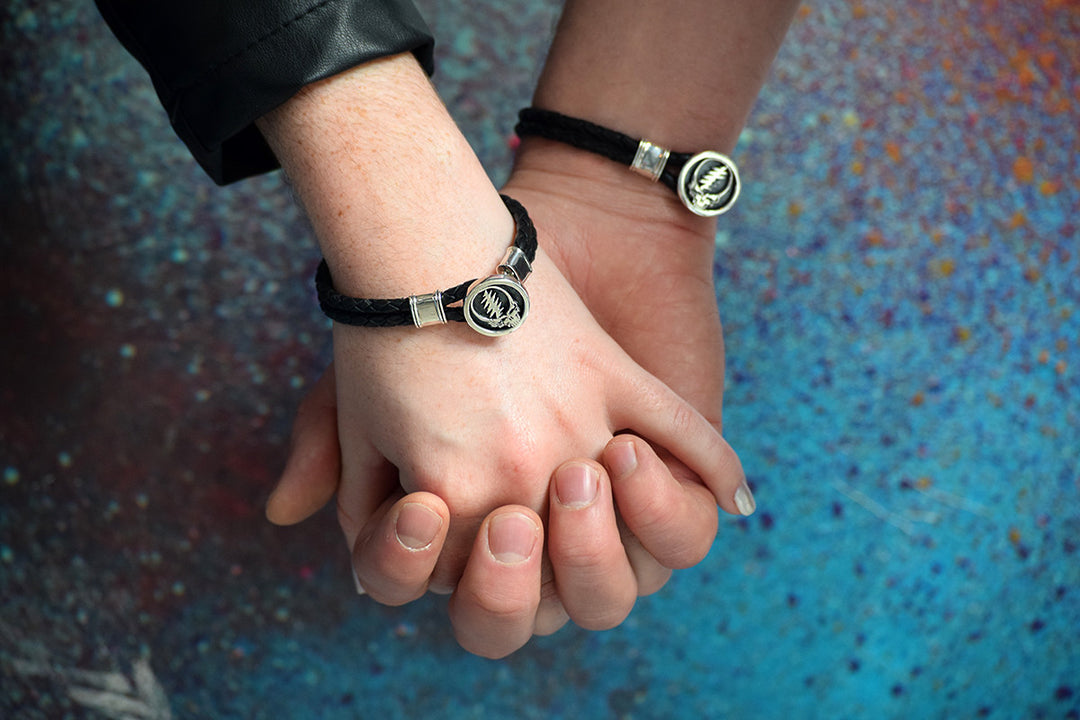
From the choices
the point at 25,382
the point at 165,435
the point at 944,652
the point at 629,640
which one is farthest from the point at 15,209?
the point at 944,652

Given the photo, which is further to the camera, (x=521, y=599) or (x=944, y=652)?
(x=944, y=652)

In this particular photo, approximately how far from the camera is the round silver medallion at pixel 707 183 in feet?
2.60

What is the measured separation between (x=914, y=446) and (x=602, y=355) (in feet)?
1.89

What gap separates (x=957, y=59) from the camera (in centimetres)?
110

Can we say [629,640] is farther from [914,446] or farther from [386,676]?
[914,446]

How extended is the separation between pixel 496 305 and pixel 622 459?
0.17 m

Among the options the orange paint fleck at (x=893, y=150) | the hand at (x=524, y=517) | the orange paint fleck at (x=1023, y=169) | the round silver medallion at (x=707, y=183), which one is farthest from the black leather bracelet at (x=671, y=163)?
the orange paint fleck at (x=1023, y=169)

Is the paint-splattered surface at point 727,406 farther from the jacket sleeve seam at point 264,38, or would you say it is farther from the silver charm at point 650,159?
the jacket sleeve seam at point 264,38

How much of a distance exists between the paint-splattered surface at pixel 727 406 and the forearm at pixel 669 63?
249 mm

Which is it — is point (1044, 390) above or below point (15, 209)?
above

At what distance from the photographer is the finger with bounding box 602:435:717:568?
0.66m

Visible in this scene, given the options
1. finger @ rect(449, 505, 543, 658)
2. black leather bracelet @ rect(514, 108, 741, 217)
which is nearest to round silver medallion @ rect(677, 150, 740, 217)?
black leather bracelet @ rect(514, 108, 741, 217)

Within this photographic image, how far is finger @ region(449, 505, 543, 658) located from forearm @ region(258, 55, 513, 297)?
20 cm

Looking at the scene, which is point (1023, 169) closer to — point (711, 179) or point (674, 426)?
point (711, 179)
